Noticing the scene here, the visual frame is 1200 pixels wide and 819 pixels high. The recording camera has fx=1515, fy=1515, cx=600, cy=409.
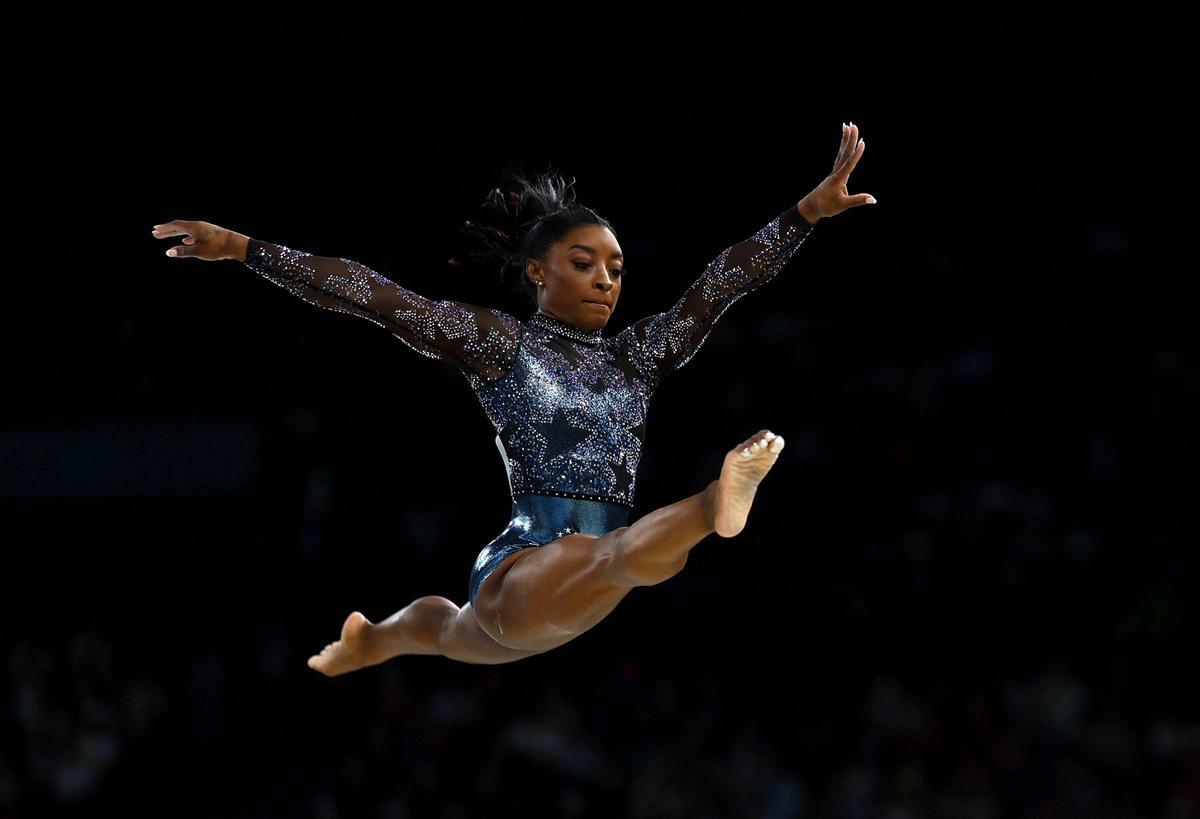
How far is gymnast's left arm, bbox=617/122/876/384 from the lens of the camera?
4004 millimetres

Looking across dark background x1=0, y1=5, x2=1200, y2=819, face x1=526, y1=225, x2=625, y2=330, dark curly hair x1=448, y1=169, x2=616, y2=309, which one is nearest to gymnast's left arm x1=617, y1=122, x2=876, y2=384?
face x1=526, y1=225, x2=625, y2=330

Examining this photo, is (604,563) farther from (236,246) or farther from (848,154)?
(848,154)

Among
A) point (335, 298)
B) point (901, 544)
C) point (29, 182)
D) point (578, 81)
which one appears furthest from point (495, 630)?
point (29, 182)

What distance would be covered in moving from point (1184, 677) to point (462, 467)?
10.6 ft

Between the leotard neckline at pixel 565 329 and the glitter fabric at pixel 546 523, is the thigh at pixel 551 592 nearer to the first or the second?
the glitter fabric at pixel 546 523

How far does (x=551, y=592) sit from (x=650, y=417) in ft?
12.5

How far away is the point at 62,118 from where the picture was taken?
692cm

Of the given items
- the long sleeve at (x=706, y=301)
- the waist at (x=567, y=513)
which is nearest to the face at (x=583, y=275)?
the long sleeve at (x=706, y=301)

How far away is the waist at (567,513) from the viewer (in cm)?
372

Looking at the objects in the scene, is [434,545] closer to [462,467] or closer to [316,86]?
[462,467]

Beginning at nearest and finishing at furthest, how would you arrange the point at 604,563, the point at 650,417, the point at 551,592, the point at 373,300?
the point at 604,563, the point at 551,592, the point at 373,300, the point at 650,417

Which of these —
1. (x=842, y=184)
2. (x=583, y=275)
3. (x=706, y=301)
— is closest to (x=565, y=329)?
(x=583, y=275)

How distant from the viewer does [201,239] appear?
351 cm

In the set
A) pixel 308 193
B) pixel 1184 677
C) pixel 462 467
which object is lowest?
pixel 1184 677
